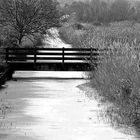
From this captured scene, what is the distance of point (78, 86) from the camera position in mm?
15703

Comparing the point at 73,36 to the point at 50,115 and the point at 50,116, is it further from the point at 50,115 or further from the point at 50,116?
the point at 50,116

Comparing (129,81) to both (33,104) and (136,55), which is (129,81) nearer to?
(136,55)

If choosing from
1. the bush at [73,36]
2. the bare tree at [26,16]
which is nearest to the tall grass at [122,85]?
the bare tree at [26,16]

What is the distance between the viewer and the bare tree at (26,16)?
25.8 meters

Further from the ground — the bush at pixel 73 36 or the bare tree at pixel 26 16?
the bare tree at pixel 26 16

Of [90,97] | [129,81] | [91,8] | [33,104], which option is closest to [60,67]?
[90,97]

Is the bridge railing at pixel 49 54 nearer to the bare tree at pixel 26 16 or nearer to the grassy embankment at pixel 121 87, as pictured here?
the grassy embankment at pixel 121 87

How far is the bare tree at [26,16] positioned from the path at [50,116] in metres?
11.2

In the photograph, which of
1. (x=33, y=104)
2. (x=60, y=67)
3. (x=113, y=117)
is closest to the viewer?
(x=113, y=117)

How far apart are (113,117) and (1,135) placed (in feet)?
9.46

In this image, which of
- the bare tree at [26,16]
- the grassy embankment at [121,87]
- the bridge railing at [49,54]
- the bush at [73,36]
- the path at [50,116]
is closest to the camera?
the path at [50,116]

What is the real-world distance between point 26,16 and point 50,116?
55.0 feet

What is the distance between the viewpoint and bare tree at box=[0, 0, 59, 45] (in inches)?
1016

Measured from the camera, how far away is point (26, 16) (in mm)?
25859
